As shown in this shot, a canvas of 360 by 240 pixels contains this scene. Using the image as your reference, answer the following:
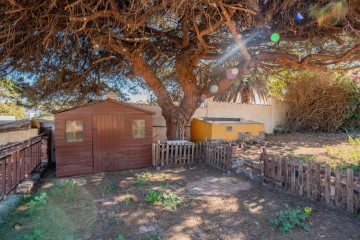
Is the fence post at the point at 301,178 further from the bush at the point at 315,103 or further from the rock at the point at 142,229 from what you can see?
the bush at the point at 315,103

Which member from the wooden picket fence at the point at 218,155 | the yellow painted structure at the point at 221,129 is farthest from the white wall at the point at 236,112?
the wooden picket fence at the point at 218,155

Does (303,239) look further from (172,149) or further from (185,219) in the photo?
(172,149)

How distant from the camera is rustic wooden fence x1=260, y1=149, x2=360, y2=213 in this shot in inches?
132

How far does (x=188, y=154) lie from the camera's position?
A: 23.0 feet

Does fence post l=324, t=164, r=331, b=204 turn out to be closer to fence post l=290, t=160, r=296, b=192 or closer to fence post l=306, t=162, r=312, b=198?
fence post l=306, t=162, r=312, b=198

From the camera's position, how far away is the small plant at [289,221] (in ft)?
9.77

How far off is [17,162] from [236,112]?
9326mm

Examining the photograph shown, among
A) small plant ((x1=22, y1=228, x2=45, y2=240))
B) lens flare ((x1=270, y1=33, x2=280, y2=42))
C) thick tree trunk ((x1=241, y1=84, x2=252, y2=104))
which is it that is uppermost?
lens flare ((x1=270, y1=33, x2=280, y2=42))

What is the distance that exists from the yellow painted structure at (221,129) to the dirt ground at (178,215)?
11.2 ft

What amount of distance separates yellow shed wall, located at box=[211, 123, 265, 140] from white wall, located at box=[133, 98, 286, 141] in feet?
5.48

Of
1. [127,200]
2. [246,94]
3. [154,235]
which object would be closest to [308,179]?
[154,235]

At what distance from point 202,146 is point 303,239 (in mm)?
4540

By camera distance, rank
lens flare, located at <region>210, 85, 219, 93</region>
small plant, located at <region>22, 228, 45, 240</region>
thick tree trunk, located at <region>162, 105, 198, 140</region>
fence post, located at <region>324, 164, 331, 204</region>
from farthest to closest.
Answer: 1. thick tree trunk, located at <region>162, 105, 198, 140</region>
2. lens flare, located at <region>210, 85, 219, 93</region>
3. fence post, located at <region>324, 164, 331, 204</region>
4. small plant, located at <region>22, 228, 45, 240</region>

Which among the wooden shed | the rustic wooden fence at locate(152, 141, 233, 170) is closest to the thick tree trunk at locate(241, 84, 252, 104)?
the rustic wooden fence at locate(152, 141, 233, 170)
